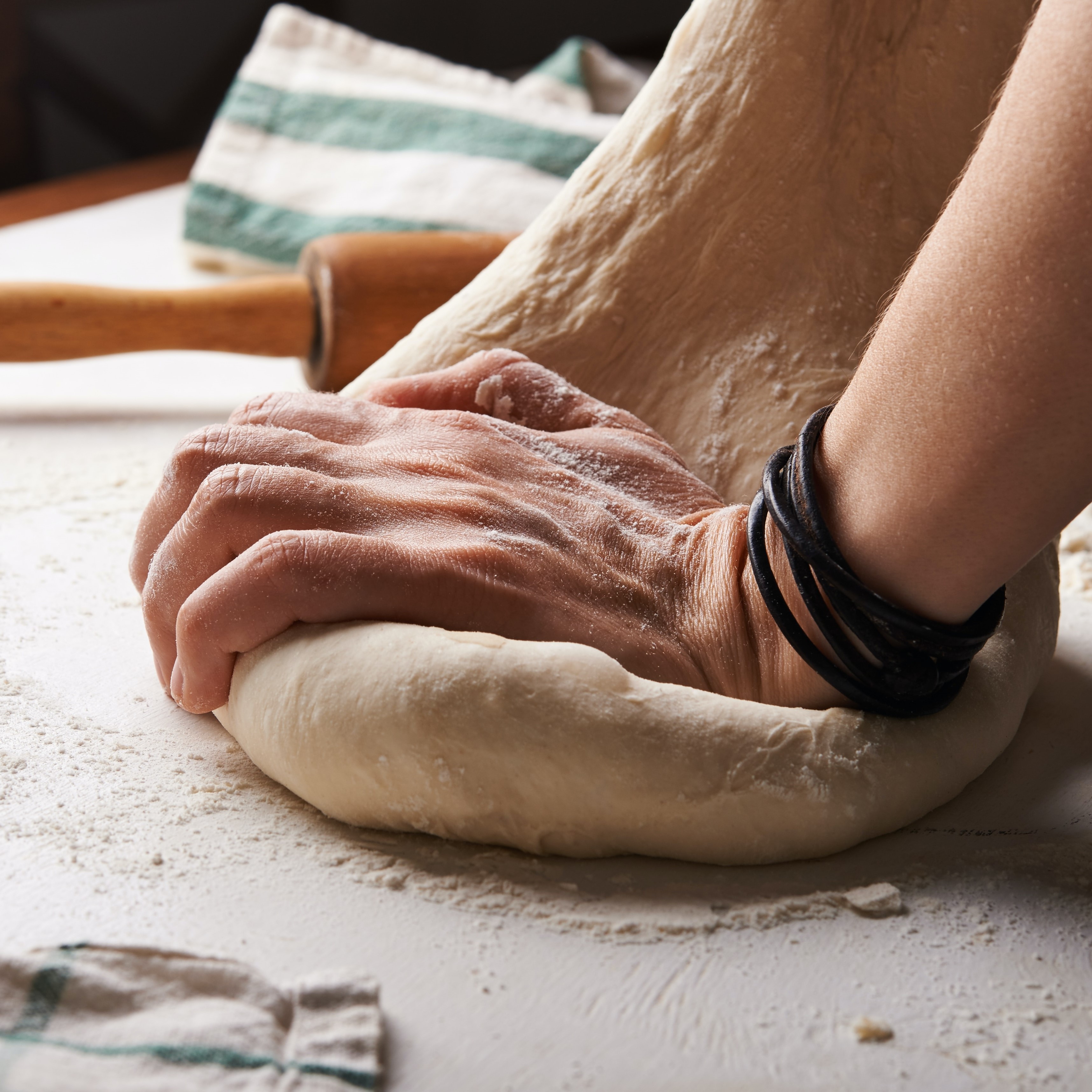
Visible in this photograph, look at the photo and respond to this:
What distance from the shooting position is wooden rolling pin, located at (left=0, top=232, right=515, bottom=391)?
1.41 metres

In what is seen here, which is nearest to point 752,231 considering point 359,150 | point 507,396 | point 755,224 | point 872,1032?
point 755,224

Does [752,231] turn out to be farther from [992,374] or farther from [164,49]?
[164,49]

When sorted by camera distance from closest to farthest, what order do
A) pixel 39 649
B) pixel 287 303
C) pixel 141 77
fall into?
pixel 39 649
pixel 287 303
pixel 141 77

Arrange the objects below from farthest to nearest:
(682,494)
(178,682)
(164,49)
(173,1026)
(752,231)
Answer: (164,49) < (752,231) < (682,494) < (178,682) < (173,1026)

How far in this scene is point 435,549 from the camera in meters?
0.63

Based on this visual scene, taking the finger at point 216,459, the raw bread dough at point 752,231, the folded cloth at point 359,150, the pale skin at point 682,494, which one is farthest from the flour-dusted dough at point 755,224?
the folded cloth at point 359,150

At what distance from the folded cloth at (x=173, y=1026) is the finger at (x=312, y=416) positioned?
0.38 m

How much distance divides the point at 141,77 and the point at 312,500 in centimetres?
364

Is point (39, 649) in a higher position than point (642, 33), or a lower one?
lower

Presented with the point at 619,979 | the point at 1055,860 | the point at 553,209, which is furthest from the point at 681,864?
the point at 553,209

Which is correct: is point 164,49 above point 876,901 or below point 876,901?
below

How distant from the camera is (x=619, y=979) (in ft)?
1.69

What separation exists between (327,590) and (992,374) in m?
0.36

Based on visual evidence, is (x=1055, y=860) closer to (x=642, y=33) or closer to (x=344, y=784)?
(x=344, y=784)
